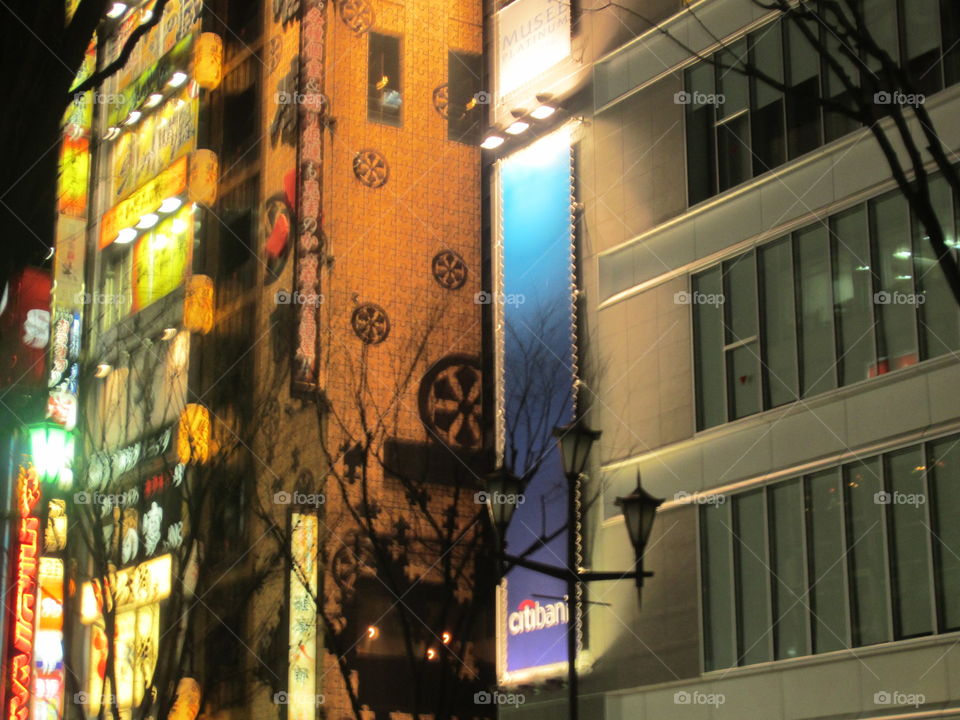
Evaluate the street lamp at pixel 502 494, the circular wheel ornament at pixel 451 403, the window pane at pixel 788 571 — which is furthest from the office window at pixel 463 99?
the street lamp at pixel 502 494

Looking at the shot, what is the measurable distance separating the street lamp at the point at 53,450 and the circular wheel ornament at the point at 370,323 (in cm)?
1019

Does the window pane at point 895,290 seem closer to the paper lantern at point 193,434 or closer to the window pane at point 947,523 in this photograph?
the window pane at point 947,523

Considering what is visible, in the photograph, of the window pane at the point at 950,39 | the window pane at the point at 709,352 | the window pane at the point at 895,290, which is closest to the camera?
the window pane at the point at 950,39

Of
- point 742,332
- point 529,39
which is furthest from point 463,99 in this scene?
point 742,332

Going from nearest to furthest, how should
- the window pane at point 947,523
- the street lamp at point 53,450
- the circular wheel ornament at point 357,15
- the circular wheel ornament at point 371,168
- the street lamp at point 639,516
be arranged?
the street lamp at point 639,516
the window pane at point 947,523
the circular wheel ornament at point 371,168
the circular wheel ornament at point 357,15
the street lamp at point 53,450

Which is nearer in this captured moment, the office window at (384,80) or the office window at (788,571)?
the office window at (788,571)

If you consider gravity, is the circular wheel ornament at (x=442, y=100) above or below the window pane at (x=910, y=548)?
above

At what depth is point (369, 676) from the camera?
3250cm

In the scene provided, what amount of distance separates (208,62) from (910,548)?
93.2 feet

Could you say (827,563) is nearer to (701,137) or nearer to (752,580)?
(752,580)

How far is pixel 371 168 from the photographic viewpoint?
3584 cm

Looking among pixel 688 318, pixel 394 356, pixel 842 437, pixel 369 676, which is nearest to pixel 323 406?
pixel 394 356

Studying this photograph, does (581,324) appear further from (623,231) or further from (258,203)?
(258,203)

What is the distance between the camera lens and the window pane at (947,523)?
18109 mm
